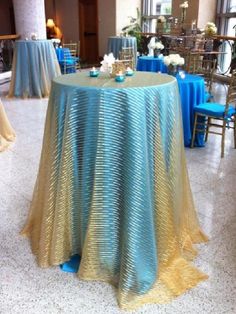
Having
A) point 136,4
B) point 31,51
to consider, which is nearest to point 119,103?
point 31,51

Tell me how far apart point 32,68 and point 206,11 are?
4738mm

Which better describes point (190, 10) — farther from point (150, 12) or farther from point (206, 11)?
point (150, 12)

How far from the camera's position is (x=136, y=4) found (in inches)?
435

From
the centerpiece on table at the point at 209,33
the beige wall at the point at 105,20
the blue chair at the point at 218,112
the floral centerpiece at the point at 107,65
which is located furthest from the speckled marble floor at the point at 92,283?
the beige wall at the point at 105,20

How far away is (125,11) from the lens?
11039mm

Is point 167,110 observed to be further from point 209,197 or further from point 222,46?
point 222,46

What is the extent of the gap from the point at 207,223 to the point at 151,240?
32.5 inches

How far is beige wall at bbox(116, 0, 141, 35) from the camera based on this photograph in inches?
431

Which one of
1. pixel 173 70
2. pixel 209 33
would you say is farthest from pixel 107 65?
pixel 209 33

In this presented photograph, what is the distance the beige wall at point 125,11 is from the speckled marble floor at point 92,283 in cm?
856

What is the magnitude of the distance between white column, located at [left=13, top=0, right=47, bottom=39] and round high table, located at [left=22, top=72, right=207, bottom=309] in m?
6.26

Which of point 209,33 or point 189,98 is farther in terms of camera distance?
point 209,33

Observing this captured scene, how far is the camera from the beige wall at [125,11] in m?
10.9

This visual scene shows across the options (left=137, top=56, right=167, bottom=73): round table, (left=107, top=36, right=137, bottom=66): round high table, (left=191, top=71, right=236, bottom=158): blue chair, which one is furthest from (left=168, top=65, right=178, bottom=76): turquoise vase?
(left=107, top=36, right=137, bottom=66): round high table
